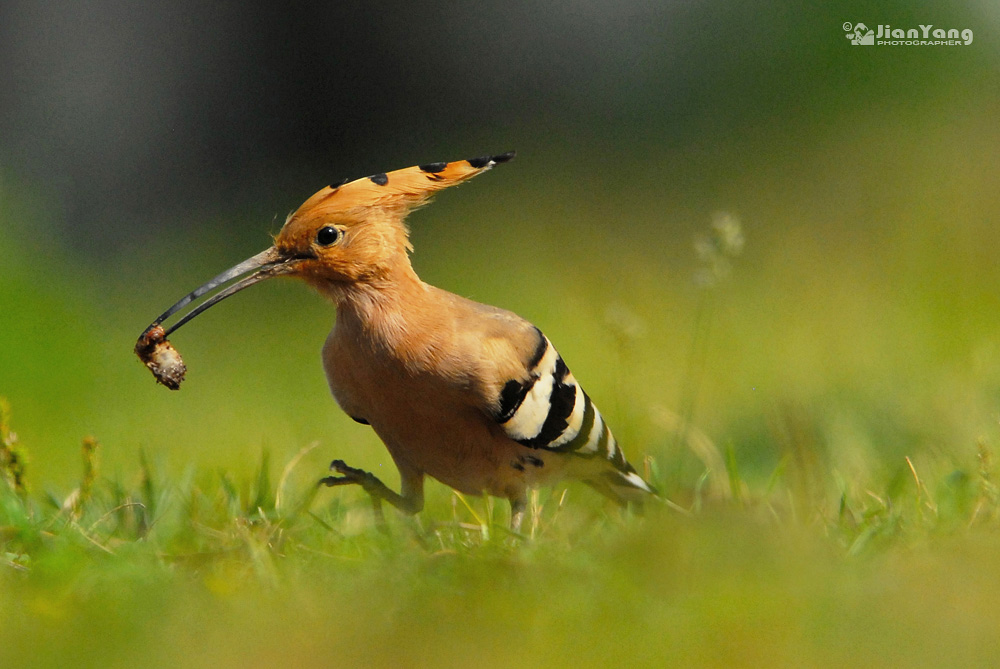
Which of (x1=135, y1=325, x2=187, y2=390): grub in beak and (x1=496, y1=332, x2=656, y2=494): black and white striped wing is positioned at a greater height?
(x1=135, y1=325, x2=187, y2=390): grub in beak

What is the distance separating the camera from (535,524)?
6.86 ft

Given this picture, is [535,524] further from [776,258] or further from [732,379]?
[776,258]

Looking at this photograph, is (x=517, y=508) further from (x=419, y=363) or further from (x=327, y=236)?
(x=327, y=236)

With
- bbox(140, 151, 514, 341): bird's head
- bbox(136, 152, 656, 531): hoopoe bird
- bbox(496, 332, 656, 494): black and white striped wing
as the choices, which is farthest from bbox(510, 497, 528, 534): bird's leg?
bbox(140, 151, 514, 341): bird's head

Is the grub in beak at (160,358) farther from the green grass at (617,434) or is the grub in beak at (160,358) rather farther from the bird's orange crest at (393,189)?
the bird's orange crest at (393,189)

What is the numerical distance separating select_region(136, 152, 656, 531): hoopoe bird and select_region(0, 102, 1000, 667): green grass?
10 cm

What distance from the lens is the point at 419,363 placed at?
6.98 ft

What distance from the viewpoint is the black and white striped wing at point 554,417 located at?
2.19 metres

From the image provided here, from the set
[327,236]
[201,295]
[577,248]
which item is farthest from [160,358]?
[577,248]

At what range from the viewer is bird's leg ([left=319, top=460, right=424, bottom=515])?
2.28 metres

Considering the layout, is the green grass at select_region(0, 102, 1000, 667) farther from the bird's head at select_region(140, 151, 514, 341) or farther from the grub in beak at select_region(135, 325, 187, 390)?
the bird's head at select_region(140, 151, 514, 341)

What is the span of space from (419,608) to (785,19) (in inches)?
182

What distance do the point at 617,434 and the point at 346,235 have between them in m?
0.99

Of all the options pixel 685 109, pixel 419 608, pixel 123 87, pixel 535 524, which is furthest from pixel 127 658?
pixel 123 87
